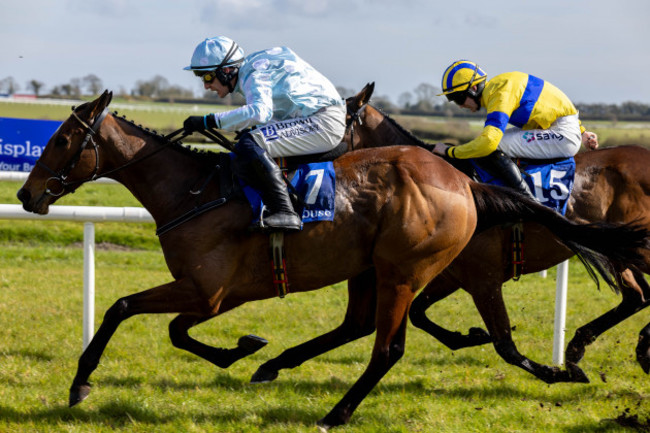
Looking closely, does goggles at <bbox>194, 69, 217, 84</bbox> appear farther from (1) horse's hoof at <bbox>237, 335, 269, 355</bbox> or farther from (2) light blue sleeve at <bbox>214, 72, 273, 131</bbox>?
(1) horse's hoof at <bbox>237, 335, 269, 355</bbox>

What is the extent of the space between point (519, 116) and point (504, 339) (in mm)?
1478

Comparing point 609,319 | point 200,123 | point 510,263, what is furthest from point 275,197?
point 609,319

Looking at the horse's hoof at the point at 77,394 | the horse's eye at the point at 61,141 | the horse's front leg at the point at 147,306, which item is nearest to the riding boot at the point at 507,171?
the horse's front leg at the point at 147,306

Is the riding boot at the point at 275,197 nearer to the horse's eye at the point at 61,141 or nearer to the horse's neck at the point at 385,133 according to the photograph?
the horse's eye at the point at 61,141

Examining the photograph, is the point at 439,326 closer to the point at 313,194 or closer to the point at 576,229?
the point at 576,229

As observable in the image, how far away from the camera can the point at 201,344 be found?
187 inches

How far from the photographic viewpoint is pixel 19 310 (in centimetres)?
699

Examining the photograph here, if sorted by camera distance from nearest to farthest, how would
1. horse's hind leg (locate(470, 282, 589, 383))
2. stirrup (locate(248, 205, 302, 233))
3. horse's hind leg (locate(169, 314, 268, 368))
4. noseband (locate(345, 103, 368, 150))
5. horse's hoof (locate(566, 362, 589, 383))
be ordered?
stirrup (locate(248, 205, 302, 233)) < horse's hind leg (locate(169, 314, 268, 368)) < horse's hind leg (locate(470, 282, 589, 383)) < horse's hoof (locate(566, 362, 589, 383)) < noseband (locate(345, 103, 368, 150))

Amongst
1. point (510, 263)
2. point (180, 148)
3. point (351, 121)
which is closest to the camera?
point (180, 148)

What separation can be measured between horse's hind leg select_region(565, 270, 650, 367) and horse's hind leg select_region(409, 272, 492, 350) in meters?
0.59

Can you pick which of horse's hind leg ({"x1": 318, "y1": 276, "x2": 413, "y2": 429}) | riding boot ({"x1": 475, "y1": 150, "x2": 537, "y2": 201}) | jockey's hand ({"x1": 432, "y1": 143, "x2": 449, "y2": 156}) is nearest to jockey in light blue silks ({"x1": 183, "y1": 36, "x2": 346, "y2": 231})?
horse's hind leg ({"x1": 318, "y1": 276, "x2": 413, "y2": 429})

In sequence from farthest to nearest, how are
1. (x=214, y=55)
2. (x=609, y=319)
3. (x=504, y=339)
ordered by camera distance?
(x=609, y=319)
(x=504, y=339)
(x=214, y=55)

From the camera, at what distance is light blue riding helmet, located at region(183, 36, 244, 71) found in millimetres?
4453

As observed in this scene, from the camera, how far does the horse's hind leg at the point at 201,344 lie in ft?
15.3
